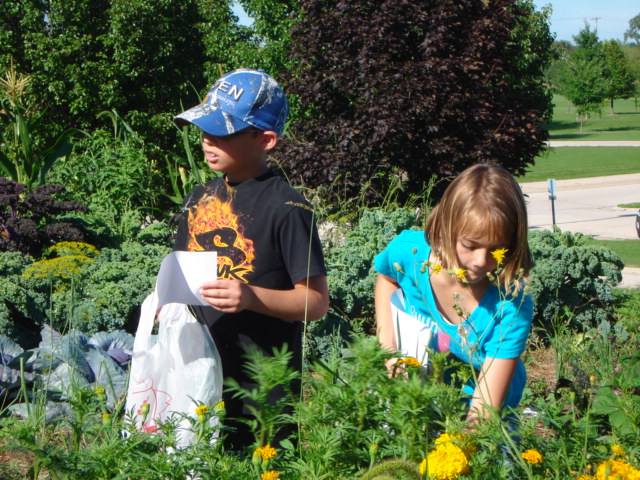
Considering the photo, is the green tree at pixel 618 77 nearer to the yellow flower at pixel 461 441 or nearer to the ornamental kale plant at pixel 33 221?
the ornamental kale plant at pixel 33 221

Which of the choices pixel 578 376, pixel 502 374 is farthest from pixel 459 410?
pixel 578 376

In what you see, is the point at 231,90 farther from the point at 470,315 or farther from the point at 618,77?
the point at 618,77

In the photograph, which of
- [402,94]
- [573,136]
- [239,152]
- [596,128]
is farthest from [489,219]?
[596,128]

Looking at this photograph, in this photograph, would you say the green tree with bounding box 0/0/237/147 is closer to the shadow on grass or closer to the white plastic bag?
the white plastic bag

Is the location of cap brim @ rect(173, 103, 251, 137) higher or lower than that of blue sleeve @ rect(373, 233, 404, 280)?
higher

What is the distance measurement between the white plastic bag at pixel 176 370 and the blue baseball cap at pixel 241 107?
0.56 m

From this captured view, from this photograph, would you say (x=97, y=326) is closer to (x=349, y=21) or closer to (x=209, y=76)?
(x=349, y=21)

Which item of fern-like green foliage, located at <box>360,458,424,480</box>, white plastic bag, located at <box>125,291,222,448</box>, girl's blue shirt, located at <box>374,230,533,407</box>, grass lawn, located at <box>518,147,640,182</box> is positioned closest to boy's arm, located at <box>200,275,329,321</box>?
white plastic bag, located at <box>125,291,222,448</box>

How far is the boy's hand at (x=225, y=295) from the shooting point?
5.99ft

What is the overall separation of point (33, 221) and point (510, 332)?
387 cm

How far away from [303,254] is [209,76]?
493 inches

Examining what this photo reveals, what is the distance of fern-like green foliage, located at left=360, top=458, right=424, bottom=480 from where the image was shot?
47.1 inches

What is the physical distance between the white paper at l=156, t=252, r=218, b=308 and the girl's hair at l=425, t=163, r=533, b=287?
2.28 feet

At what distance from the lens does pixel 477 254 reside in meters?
2.07
